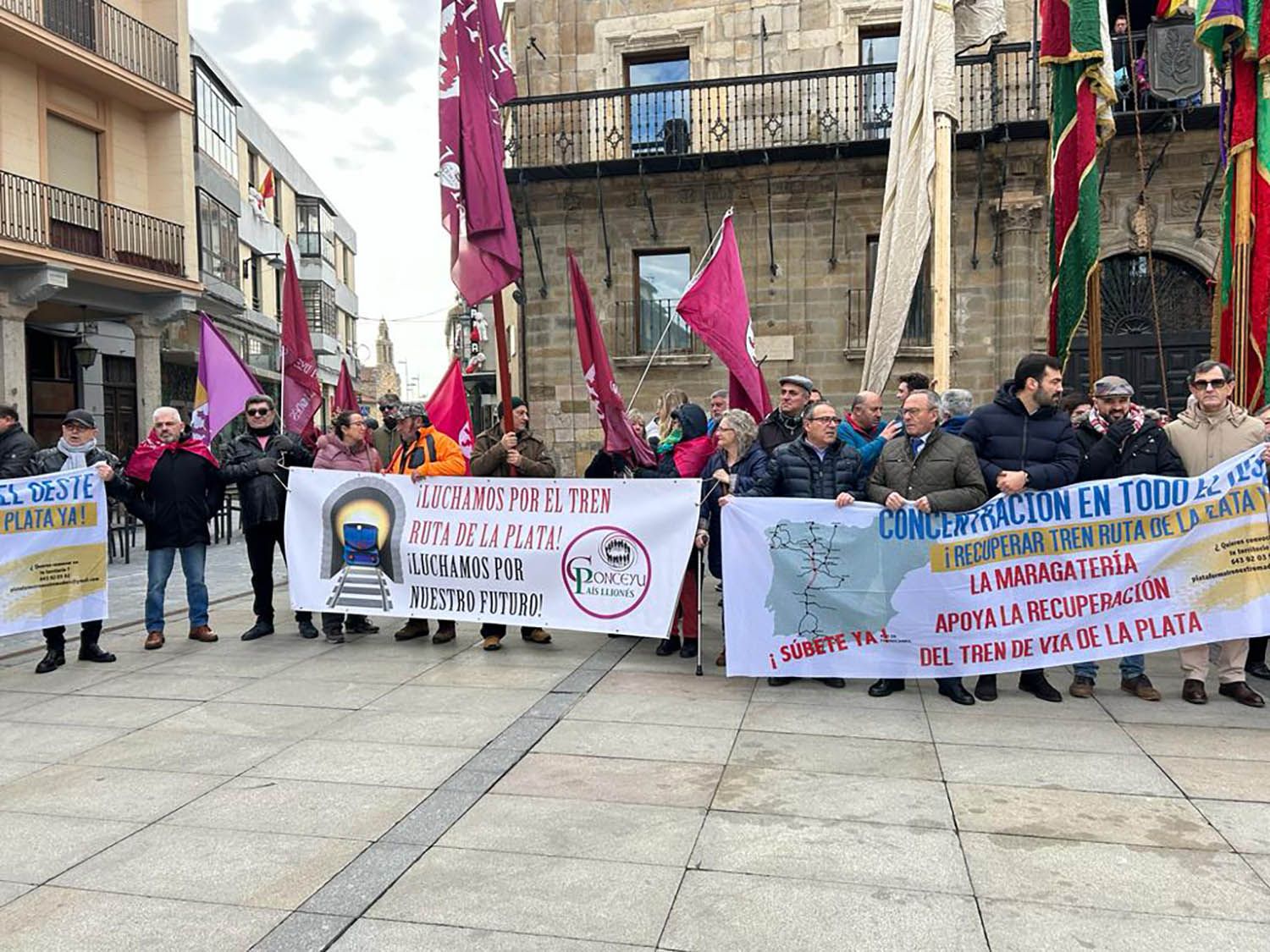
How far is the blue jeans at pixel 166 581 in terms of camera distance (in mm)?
7262

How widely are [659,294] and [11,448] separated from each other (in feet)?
39.5

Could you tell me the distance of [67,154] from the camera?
61.8 ft

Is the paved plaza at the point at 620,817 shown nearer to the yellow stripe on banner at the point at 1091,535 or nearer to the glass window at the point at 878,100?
the yellow stripe on banner at the point at 1091,535

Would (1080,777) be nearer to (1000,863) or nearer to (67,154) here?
(1000,863)

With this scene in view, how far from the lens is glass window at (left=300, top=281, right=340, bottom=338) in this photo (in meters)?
42.9

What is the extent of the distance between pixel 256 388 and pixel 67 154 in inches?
562

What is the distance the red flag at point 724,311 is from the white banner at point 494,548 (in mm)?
1270

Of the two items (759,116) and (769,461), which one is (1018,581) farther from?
(759,116)

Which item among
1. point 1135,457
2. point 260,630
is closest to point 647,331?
point 260,630

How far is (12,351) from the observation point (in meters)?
16.8

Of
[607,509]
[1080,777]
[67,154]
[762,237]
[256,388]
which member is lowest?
[1080,777]

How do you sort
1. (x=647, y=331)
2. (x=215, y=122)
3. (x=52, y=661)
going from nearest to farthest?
(x=52, y=661) < (x=647, y=331) < (x=215, y=122)

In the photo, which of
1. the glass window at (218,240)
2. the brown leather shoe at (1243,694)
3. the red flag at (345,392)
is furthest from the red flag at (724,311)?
the glass window at (218,240)

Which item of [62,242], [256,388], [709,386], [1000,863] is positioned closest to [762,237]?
[709,386]
